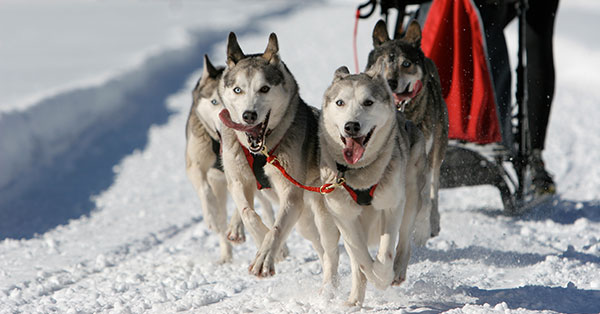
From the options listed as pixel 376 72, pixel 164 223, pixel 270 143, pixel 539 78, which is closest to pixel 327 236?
pixel 270 143

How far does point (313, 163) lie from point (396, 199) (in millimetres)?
441

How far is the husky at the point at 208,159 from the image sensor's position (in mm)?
3984

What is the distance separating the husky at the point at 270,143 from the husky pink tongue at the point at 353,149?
0.84ft

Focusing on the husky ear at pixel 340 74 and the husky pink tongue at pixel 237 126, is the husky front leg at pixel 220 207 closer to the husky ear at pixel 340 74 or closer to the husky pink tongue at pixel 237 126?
the husky pink tongue at pixel 237 126

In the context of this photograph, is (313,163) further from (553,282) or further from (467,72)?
(467,72)

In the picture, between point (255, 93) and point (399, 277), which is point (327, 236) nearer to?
point (399, 277)

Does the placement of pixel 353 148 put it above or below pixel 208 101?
below

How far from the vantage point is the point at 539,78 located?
489 cm

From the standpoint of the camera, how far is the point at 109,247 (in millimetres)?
4266

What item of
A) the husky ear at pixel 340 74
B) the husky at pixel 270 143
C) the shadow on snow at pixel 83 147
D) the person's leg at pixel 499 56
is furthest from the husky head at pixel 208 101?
the person's leg at pixel 499 56

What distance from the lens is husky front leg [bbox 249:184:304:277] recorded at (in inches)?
110

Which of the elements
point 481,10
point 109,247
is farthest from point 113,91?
point 481,10

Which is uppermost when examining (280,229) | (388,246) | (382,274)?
(280,229)

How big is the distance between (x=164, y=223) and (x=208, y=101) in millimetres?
1332
